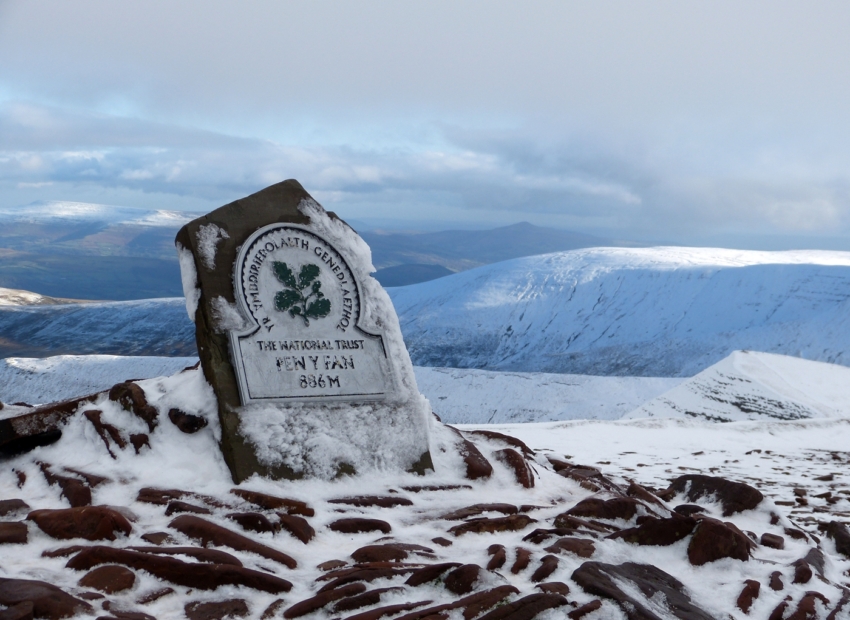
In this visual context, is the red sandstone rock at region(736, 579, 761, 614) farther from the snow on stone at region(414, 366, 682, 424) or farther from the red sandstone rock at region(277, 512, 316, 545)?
the snow on stone at region(414, 366, 682, 424)

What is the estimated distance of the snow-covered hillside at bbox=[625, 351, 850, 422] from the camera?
18.5m

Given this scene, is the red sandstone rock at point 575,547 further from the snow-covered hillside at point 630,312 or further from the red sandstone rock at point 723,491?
the snow-covered hillside at point 630,312

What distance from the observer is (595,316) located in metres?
50.4

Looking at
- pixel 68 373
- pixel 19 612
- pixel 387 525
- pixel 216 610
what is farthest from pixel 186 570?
pixel 68 373

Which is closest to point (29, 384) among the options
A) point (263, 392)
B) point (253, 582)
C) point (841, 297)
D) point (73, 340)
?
point (73, 340)

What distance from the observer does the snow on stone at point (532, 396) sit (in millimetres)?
24719

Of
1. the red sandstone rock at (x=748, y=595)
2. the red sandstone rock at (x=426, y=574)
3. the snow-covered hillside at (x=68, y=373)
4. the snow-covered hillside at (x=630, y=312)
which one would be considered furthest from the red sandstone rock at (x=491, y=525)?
the snow-covered hillside at (x=630, y=312)

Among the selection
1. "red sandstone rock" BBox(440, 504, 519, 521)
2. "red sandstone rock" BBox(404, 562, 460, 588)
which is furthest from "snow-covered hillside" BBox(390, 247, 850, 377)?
"red sandstone rock" BBox(404, 562, 460, 588)

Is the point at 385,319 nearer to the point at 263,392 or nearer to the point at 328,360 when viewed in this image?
the point at 328,360

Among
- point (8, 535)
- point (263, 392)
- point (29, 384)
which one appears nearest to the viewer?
point (8, 535)

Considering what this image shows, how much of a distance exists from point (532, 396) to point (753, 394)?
26.9 ft

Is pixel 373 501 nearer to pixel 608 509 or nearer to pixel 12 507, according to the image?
pixel 608 509

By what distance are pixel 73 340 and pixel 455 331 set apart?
81.2 ft

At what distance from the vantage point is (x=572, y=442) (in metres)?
13.0
